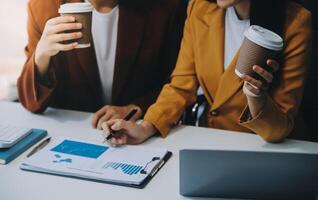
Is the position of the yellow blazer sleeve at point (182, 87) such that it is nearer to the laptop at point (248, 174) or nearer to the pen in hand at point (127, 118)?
the pen in hand at point (127, 118)

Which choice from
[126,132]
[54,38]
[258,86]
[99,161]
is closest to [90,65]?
[54,38]

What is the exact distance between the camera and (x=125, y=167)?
1.10 meters

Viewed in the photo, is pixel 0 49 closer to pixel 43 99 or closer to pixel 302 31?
pixel 43 99

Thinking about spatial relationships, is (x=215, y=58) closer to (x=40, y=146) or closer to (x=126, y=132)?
(x=126, y=132)

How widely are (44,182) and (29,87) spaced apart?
1.85ft

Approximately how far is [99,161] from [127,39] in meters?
0.65

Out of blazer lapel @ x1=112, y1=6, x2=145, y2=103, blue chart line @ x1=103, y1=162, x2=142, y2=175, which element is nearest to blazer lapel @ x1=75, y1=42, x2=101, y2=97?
blazer lapel @ x1=112, y1=6, x2=145, y2=103

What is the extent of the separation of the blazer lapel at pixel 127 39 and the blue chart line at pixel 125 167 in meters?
0.63

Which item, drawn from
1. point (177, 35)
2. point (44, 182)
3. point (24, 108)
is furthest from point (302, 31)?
point (24, 108)

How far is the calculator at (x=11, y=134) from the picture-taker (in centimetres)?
120

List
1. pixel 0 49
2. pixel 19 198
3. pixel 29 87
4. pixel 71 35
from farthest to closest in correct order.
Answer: pixel 0 49 → pixel 29 87 → pixel 71 35 → pixel 19 198

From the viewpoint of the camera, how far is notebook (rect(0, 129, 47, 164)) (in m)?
1.15

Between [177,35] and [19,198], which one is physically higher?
[177,35]

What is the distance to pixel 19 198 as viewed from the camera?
0.97 metres
